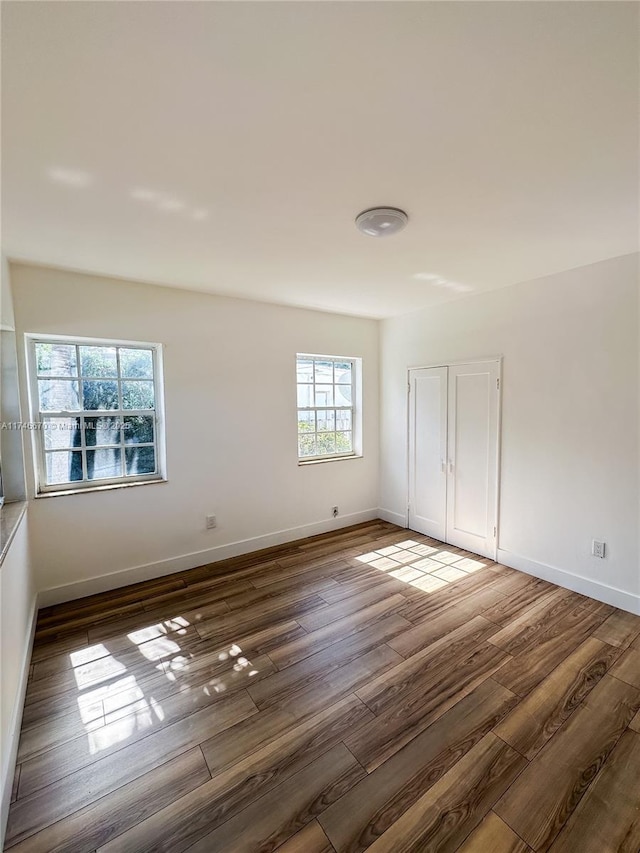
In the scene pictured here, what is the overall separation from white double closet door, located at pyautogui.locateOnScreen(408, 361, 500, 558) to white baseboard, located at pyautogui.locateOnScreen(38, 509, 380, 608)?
0.97 m

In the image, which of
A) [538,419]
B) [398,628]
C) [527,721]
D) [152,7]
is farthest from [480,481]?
[152,7]

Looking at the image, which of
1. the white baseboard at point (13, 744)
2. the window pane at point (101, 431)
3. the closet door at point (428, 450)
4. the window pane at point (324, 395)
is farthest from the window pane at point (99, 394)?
→ the closet door at point (428, 450)

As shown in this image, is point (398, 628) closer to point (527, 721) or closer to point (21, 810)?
point (527, 721)

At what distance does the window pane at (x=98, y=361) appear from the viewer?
2.94 meters

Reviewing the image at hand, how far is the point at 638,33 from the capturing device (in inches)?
40.2

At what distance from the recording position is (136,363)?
317 cm

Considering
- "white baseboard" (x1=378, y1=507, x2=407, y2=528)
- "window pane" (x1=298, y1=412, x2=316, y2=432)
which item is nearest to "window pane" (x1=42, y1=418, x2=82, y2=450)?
"window pane" (x1=298, y1=412, x2=316, y2=432)

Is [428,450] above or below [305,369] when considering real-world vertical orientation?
below

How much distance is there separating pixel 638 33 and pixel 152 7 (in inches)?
53.4

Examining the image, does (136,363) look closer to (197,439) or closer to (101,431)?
(101,431)

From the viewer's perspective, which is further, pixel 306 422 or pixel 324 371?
pixel 324 371

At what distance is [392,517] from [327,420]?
152cm

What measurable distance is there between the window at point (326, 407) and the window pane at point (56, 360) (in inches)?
84.1

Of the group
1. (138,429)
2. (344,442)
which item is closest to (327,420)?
(344,442)
